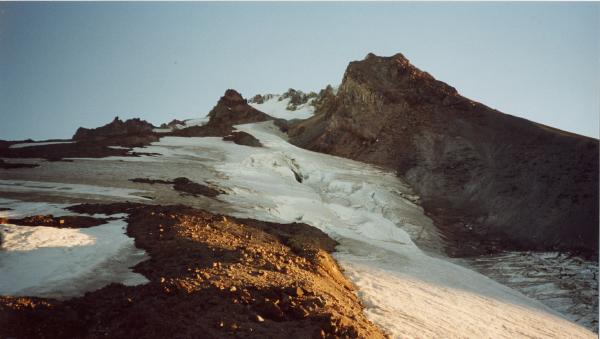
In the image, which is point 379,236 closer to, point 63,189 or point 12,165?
point 63,189

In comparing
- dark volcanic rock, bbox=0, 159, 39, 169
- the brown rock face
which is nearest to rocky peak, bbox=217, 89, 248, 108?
the brown rock face

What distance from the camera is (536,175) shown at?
20078 mm

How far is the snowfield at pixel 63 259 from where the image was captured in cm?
582

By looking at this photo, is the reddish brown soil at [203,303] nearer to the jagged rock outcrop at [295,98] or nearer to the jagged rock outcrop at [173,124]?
the jagged rock outcrop at [173,124]

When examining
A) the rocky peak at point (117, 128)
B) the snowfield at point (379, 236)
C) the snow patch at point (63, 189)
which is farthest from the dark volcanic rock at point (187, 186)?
the rocky peak at point (117, 128)

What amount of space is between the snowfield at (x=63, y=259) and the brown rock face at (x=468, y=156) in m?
13.5

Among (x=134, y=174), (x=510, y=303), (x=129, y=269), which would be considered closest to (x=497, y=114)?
(x=510, y=303)

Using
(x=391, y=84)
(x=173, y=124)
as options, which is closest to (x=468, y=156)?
(x=391, y=84)

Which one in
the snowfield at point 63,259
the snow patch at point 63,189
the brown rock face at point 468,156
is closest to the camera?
the snowfield at point 63,259

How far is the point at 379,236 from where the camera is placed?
50.8ft

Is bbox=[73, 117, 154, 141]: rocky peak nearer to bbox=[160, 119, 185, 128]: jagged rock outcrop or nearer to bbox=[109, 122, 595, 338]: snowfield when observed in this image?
bbox=[160, 119, 185, 128]: jagged rock outcrop

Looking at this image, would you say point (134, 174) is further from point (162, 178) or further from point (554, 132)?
point (554, 132)

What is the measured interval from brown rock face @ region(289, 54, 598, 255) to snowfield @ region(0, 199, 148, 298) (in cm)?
1351

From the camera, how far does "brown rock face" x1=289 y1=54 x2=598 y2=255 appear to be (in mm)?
17172
